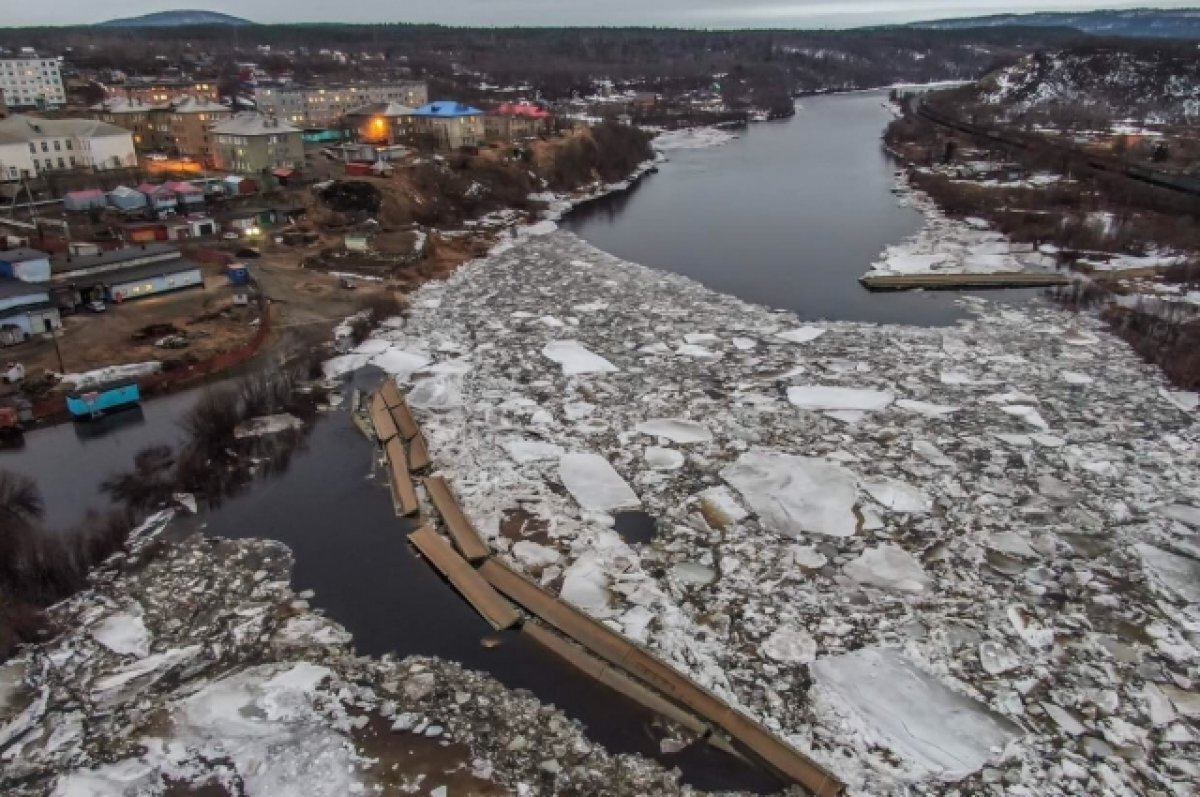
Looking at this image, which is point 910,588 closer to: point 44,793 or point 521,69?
point 44,793

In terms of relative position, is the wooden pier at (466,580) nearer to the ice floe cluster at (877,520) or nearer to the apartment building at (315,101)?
the ice floe cluster at (877,520)

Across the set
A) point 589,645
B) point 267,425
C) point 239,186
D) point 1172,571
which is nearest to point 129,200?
point 239,186

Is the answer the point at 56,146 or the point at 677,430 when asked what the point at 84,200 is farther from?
the point at 677,430

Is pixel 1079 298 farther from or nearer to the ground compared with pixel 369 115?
nearer to the ground

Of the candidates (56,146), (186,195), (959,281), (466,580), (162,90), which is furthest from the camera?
(162,90)

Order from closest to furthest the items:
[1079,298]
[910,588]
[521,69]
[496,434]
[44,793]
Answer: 1. [44,793]
2. [910,588]
3. [496,434]
4. [1079,298]
5. [521,69]

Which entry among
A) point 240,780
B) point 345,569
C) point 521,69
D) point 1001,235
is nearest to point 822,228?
point 1001,235
